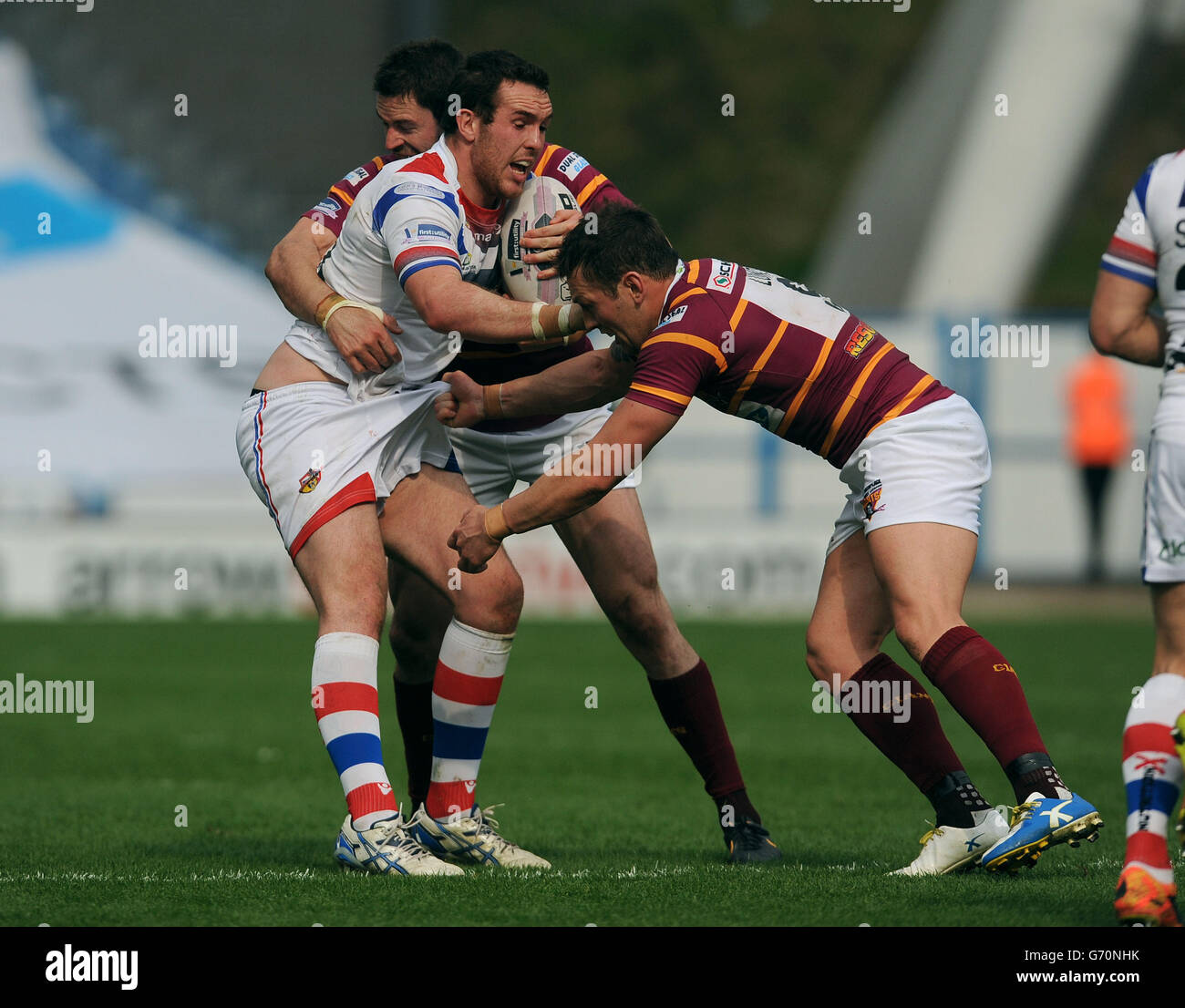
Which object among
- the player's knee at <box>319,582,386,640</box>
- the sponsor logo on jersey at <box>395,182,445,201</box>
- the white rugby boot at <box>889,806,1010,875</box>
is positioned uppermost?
the sponsor logo on jersey at <box>395,182,445,201</box>

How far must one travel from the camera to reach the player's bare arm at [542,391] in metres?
5.41

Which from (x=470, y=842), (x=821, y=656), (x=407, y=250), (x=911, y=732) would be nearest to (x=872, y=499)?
(x=821, y=656)

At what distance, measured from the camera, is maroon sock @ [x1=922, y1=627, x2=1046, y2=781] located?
15.9ft

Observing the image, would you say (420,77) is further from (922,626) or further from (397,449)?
(922,626)

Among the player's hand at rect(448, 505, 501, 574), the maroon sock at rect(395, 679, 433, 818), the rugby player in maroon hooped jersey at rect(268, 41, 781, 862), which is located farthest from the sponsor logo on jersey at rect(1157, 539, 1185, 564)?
the maroon sock at rect(395, 679, 433, 818)

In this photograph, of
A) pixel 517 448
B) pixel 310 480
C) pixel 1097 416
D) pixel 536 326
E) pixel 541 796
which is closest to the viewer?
pixel 536 326

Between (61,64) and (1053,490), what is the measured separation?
14.7 m

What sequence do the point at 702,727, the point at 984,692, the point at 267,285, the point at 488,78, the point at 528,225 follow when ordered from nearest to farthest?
the point at 984,692 → the point at 488,78 → the point at 528,225 → the point at 702,727 → the point at 267,285

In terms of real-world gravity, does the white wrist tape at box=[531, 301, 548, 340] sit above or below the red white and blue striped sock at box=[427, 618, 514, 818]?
above

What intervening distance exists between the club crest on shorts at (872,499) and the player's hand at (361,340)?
155 cm

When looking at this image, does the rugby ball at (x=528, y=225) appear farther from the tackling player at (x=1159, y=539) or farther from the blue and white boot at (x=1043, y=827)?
the blue and white boot at (x=1043, y=827)

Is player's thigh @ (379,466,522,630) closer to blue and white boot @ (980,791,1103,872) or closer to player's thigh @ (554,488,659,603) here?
player's thigh @ (554,488,659,603)

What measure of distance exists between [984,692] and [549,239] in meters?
1.88

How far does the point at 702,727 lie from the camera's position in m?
5.88
